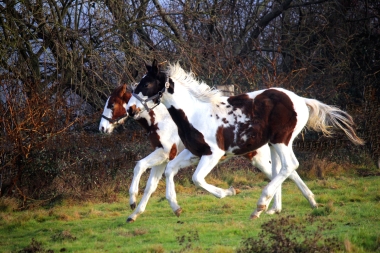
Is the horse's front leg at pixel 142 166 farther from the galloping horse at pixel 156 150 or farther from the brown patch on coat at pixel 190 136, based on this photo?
the brown patch on coat at pixel 190 136

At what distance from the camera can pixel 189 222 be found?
9062 millimetres

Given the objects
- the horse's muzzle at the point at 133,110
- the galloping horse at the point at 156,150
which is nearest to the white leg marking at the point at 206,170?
the galloping horse at the point at 156,150

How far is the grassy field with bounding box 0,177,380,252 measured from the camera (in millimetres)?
7375

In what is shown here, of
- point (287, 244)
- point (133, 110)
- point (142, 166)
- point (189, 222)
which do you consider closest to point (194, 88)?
point (133, 110)

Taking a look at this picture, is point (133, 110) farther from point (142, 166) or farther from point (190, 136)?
point (190, 136)

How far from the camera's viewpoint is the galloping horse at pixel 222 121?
849cm

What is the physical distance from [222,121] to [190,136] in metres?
0.50

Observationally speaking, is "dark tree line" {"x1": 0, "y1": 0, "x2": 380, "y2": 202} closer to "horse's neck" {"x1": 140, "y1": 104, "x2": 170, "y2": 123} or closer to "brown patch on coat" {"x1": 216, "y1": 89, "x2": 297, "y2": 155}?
"horse's neck" {"x1": 140, "y1": 104, "x2": 170, "y2": 123}

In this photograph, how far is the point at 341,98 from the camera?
17.2m

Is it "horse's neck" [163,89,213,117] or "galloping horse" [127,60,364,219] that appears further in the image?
"horse's neck" [163,89,213,117]

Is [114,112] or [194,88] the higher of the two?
[194,88]

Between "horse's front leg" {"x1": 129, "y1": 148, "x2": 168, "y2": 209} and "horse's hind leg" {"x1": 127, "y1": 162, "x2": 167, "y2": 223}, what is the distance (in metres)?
0.16

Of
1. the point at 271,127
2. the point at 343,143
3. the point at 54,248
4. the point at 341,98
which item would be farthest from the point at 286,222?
the point at 341,98

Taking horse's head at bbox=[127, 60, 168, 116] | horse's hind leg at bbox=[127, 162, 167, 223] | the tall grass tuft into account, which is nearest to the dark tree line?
horse's hind leg at bbox=[127, 162, 167, 223]
